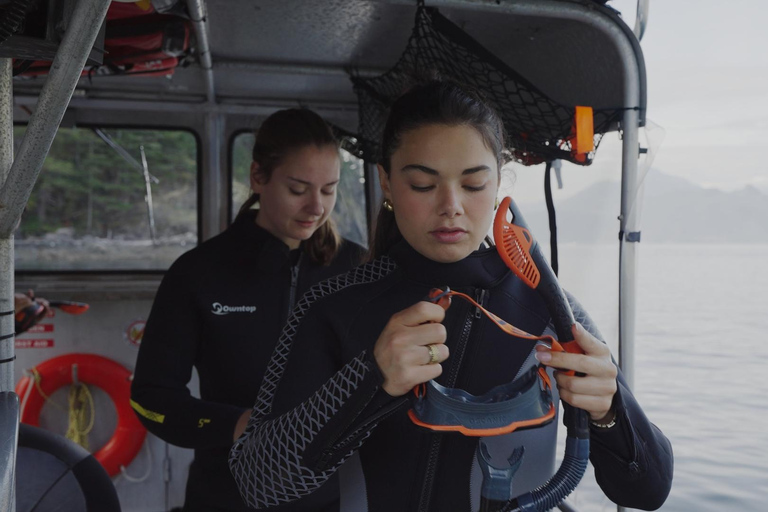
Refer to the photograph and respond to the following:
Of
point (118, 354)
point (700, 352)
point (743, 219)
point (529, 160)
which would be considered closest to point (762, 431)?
point (700, 352)

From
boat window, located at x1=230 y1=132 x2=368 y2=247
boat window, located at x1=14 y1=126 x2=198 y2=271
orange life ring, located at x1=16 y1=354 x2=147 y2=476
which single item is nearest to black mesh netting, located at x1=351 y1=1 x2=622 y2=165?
boat window, located at x1=230 y1=132 x2=368 y2=247

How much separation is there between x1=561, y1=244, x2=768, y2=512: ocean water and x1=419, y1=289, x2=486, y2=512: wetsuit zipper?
803 mm

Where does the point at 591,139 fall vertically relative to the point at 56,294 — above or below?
above

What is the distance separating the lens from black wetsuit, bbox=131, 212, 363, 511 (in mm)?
1645

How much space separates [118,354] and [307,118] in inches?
76.9

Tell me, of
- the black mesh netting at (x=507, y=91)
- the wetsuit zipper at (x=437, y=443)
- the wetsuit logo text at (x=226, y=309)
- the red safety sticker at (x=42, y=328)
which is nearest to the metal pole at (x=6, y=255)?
the wetsuit logo text at (x=226, y=309)

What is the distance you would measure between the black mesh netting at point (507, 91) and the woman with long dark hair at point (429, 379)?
54 centimetres

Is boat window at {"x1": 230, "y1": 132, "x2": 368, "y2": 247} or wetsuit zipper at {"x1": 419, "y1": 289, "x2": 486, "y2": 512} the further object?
boat window at {"x1": 230, "y1": 132, "x2": 368, "y2": 247}

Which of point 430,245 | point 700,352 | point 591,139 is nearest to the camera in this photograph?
point 430,245

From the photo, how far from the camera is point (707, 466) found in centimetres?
229

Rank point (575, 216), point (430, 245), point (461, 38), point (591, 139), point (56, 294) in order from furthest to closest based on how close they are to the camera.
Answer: point (56, 294)
point (575, 216)
point (461, 38)
point (591, 139)
point (430, 245)

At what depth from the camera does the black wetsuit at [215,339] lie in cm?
164

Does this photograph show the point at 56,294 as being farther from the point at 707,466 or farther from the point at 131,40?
the point at 707,466

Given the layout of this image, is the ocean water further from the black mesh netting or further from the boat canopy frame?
the boat canopy frame
